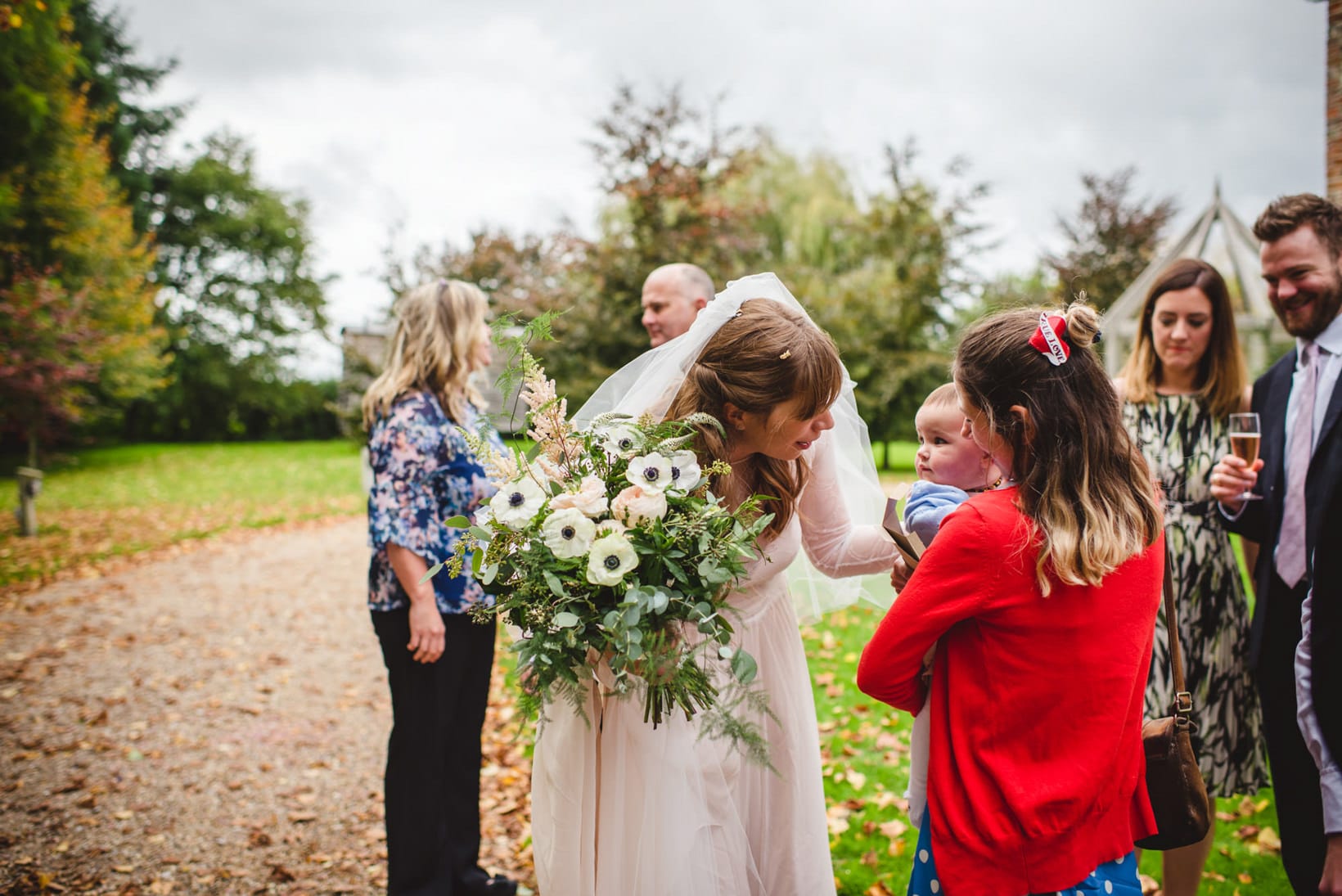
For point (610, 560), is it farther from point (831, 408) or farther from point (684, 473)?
point (831, 408)

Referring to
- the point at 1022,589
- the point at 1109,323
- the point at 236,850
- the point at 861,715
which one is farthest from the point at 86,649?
the point at 1109,323

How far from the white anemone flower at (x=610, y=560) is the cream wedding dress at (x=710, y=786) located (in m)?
0.37

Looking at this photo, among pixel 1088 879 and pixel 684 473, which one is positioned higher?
pixel 684 473

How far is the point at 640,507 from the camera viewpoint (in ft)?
5.28

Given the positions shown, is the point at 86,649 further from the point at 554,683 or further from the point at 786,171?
the point at 786,171

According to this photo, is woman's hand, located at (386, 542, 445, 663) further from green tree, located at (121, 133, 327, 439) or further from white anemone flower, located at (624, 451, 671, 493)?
green tree, located at (121, 133, 327, 439)

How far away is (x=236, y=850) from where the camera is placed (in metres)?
4.03

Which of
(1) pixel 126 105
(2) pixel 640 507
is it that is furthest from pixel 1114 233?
(1) pixel 126 105

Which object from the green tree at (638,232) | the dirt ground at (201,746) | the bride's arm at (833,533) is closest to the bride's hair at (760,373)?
the bride's arm at (833,533)

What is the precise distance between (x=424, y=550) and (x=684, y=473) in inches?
69.4

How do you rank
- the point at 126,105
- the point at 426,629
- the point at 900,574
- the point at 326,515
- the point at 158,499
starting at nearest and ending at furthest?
1. the point at 900,574
2. the point at 426,629
3. the point at 326,515
4. the point at 158,499
5. the point at 126,105

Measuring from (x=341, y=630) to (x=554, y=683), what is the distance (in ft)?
24.5

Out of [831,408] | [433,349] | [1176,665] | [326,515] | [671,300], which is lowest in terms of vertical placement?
[326,515]

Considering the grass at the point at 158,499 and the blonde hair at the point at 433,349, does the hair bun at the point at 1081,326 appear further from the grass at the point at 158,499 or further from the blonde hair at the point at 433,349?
the grass at the point at 158,499
